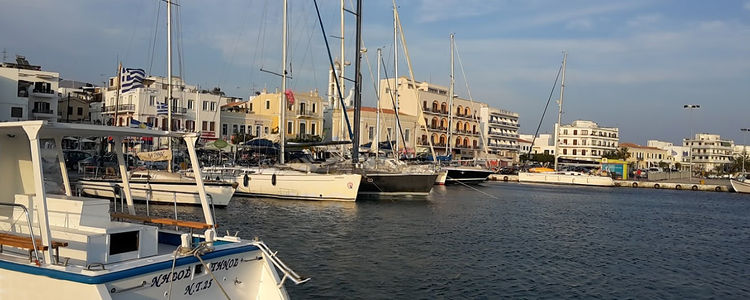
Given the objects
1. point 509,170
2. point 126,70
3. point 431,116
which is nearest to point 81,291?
point 126,70

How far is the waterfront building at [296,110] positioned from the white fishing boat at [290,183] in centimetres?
3825

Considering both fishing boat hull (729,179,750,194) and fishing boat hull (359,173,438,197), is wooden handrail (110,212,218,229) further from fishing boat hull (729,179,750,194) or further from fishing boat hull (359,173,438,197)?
fishing boat hull (729,179,750,194)

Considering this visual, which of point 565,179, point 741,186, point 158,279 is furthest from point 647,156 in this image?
point 158,279

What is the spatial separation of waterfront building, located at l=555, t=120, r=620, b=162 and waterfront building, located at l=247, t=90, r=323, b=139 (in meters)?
70.4

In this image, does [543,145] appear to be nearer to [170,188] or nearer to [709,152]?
[709,152]

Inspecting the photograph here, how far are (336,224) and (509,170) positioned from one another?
66.1 meters

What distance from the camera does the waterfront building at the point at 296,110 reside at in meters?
75.9

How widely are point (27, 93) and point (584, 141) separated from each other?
109563mm

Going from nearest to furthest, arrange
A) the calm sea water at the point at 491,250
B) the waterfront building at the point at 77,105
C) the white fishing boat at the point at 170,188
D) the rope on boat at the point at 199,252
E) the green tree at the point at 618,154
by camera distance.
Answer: the rope on boat at the point at 199,252
the calm sea water at the point at 491,250
the white fishing boat at the point at 170,188
the waterfront building at the point at 77,105
the green tree at the point at 618,154

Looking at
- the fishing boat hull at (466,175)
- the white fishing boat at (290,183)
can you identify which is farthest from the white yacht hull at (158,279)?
the fishing boat hull at (466,175)

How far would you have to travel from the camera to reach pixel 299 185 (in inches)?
1347

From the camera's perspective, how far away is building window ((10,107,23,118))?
54.8 m

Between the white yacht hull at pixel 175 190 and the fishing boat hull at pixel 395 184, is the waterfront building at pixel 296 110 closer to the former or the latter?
the fishing boat hull at pixel 395 184

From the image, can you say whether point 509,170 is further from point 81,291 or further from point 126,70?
point 81,291
